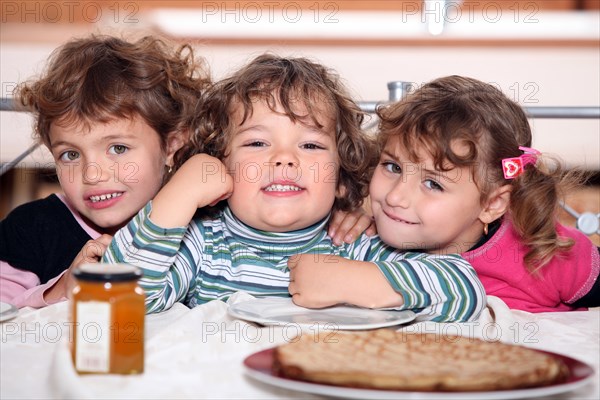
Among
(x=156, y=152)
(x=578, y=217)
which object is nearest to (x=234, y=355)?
(x=156, y=152)

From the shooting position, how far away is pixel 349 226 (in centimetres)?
148

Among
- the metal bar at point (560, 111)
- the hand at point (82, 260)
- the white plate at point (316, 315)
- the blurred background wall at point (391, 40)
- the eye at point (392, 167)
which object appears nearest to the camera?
the white plate at point (316, 315)

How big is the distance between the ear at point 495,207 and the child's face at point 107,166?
71 cm

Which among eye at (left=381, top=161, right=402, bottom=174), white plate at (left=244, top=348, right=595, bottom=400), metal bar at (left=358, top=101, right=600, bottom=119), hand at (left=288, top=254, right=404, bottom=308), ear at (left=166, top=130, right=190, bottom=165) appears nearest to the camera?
white plate at (left=244, top=348, right=595, bottom=400)

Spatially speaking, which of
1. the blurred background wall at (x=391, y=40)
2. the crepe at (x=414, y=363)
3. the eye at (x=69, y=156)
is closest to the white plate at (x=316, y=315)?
the crepe at (x=414, y=363)

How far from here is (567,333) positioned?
113 cm

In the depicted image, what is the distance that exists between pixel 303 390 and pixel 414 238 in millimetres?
714

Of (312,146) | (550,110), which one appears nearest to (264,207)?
(312,146)

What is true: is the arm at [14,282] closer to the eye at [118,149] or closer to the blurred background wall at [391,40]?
the eye at [118,149]

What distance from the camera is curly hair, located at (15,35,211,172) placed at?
4.83 ft

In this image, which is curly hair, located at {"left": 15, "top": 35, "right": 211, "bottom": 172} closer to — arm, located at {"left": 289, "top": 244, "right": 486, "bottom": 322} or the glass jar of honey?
arm, located at {"left": 289, "top": 244, "right": 486, "bottom": 322}

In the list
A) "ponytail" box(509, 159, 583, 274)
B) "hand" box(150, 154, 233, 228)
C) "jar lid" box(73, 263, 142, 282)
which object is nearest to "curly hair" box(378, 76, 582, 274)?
"ponytail" box(509, 159, 583, 274)

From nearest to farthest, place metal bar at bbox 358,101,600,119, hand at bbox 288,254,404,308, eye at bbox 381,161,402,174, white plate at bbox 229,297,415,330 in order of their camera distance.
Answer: white plate at bbox 229,297,415,330
hand at bbox 288,254,404,308
eye at bbox 381,161,402,174
metal bar at bbox 358,101,600,119

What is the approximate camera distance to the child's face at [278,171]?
1343mm
